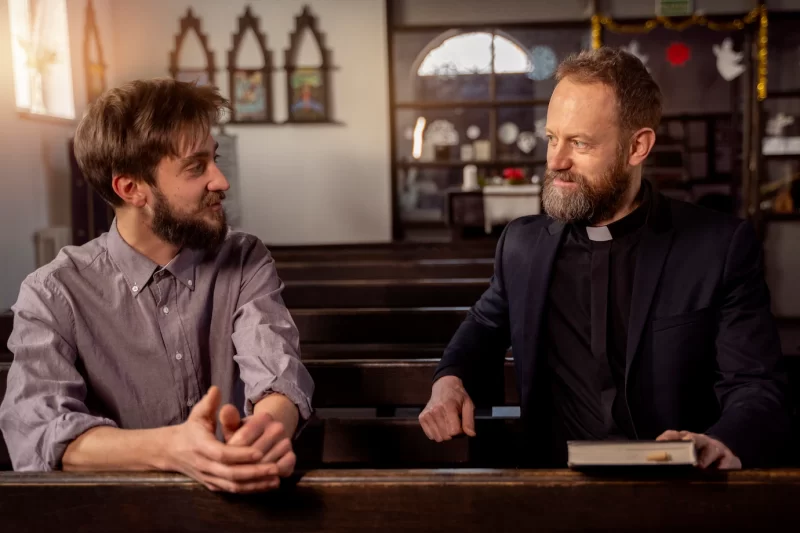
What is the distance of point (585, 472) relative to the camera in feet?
3.99

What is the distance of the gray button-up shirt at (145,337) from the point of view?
1.61 meters

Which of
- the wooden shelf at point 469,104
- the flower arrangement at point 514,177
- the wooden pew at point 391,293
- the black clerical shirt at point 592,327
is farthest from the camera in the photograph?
the wooden shelf at point 469,104

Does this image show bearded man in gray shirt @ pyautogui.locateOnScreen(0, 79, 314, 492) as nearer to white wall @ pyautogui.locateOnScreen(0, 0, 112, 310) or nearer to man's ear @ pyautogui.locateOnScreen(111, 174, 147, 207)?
man's ear @ pyautogui.locateOnScreen(111, 174, 147, 207)

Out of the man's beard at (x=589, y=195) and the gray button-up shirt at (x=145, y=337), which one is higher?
the man's beard at (x=589, y=195)

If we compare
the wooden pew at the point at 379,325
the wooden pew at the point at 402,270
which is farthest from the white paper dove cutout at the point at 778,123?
the wooden pew at the point at 379,325

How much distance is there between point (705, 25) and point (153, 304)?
8000 millimetres

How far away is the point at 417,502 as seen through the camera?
122 cm

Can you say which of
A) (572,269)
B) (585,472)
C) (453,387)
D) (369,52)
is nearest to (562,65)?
(572,269)

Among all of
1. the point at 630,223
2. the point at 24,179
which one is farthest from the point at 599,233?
the point at 24,179

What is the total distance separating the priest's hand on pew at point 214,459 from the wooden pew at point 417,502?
0.03 meters

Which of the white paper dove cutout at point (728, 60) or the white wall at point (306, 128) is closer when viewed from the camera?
the white paper dove cutout at point (728, 60)

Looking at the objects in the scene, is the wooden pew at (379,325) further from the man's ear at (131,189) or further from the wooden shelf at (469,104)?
the wooden shelf at (469,104)

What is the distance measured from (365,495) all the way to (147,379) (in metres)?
0.69

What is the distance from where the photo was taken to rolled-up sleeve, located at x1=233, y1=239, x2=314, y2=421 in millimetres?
1658
